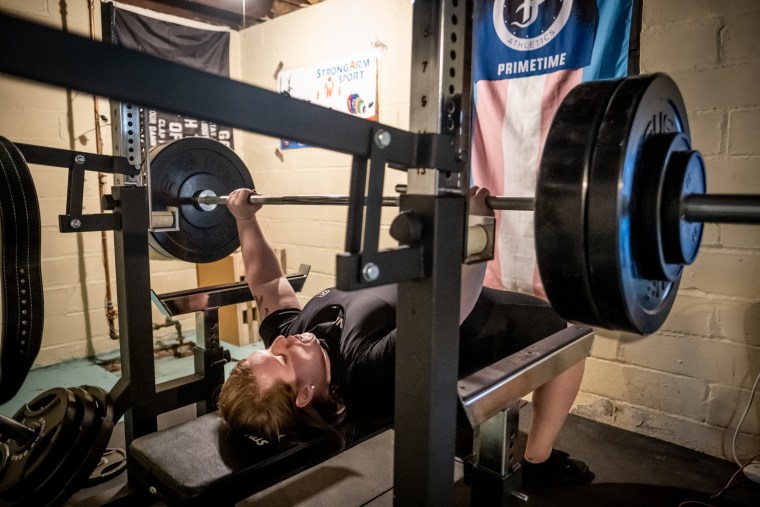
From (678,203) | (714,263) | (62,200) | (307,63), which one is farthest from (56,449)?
(307,63)

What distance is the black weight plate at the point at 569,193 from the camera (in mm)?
752

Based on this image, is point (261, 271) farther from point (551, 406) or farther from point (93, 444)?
point (551, 406)

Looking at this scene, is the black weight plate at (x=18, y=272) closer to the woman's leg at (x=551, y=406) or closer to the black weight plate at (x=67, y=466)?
the black weight plate at (x=67, y=466)

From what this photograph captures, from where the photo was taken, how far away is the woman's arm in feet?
6.96

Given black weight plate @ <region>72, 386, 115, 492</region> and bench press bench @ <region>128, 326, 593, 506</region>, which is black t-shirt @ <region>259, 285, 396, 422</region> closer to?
bench press bench @ <region>128, 326, 593, 506</region>

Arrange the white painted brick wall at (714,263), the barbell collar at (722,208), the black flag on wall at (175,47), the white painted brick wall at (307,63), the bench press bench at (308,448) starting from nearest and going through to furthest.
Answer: the barbell collar at (722,208), the bench press bench at (308,448), the white painted brick wall at (714,263), the white painted brick wall at (307,63), the black flag on wall at (175,47)

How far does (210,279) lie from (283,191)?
84cm

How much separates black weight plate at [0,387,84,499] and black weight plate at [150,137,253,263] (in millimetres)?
661

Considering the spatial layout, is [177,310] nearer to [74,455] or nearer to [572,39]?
[74,455]

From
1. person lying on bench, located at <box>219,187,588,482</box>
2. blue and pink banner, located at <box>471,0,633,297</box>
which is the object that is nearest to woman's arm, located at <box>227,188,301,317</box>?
person lying on bench, located at <box>219,187,588,482</box>

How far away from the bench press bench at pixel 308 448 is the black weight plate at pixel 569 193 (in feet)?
0.85

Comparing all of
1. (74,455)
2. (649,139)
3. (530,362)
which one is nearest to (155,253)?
(74,455)

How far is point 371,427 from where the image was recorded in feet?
4.79

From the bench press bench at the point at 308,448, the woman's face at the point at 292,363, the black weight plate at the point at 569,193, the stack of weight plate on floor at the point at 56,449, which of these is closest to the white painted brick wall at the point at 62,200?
the stack of weight plate on floor at the point at 56,449
